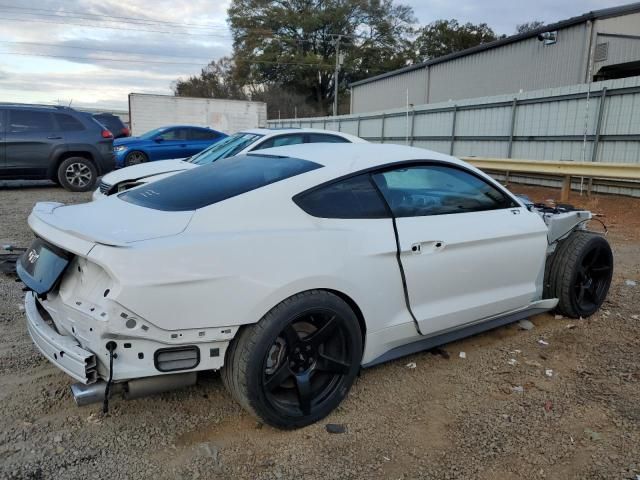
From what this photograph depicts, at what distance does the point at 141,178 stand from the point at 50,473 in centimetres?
545

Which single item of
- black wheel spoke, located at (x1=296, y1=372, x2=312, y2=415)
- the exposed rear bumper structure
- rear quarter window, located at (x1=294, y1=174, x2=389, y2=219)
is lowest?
black wheel spoke, located at (x1=296, y1=372, x2=312, y2=415)

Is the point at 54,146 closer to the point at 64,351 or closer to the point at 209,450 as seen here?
the point at 64,351

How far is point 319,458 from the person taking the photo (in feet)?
8.27

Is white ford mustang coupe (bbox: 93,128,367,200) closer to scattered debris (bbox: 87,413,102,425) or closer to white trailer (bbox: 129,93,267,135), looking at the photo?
scattered debris (bbox: 87,413,102,425)

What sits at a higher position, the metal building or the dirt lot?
the metal building

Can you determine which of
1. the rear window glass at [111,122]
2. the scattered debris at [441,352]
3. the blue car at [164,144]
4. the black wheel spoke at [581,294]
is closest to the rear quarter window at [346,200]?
the scattered debris at [441,352]

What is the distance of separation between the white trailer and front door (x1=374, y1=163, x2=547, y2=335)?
69.9 ft

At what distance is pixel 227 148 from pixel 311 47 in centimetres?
5136

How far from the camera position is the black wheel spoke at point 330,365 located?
2771 millimetres

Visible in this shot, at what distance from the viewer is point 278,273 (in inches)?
98.3

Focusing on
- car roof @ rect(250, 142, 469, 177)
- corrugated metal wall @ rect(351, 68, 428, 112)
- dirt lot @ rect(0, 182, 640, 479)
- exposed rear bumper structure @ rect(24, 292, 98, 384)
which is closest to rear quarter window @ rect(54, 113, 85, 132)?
dirt lot @ rect(0, 182, 640, 479)

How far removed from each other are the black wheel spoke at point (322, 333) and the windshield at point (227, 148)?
17.5ft

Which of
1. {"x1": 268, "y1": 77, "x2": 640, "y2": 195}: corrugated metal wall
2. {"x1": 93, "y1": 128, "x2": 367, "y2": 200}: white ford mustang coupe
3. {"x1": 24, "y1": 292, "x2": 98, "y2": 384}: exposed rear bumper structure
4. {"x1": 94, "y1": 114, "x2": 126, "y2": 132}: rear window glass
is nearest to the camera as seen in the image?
{"x1": 24, "y1": 292, "x2": 98, "y2": 384}: exposed rear bumper structure

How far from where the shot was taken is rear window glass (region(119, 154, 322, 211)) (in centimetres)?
283
